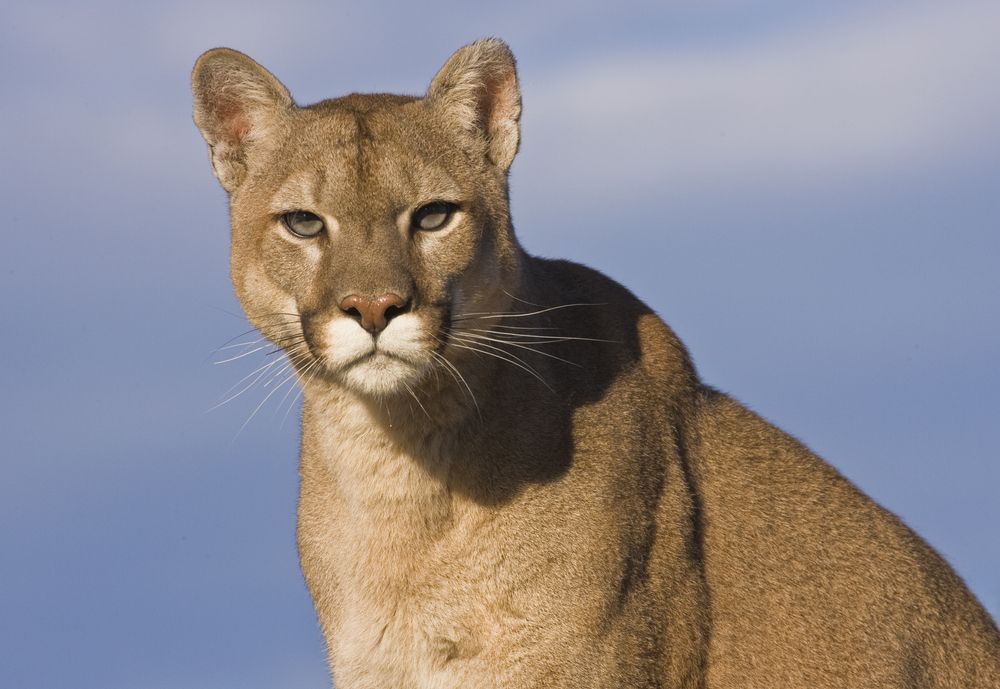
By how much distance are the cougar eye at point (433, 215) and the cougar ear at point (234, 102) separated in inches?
45.0

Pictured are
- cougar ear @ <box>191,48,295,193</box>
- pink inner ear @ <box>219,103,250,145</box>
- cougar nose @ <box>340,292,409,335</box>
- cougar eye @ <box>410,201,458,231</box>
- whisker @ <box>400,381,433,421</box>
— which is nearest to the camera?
cougar nose @ <box>340,292,409,335</box>

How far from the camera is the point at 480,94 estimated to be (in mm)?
8055

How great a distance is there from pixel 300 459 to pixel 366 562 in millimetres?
1035

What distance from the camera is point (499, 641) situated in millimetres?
7227

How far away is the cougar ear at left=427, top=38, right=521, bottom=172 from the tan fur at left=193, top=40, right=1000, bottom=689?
0.01 meters

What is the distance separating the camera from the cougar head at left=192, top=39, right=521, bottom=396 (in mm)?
6973

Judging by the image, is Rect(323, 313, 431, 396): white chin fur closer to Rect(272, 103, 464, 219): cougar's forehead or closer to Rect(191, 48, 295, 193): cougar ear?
Rect(272, 103, 464, 219): cougar's forehead

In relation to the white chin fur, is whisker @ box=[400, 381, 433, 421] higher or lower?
lower

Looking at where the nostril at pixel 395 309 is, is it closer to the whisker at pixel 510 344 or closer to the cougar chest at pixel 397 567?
the whisker at pixel 510 344

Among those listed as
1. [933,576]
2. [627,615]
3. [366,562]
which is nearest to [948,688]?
[933,576]

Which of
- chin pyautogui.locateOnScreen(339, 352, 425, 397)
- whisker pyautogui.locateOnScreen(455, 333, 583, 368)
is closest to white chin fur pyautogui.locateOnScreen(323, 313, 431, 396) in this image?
chin pyautogui.locateOnScreen(339, 352, 425, 397)

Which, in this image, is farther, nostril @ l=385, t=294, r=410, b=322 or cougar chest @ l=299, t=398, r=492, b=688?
cougar chest @ l=299, t=398, r=492, b=688

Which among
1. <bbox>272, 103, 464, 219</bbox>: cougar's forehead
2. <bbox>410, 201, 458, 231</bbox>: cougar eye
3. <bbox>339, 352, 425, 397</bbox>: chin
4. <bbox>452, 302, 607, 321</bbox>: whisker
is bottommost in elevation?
<bbox>339, 352, 425, 397</bbox>: chin

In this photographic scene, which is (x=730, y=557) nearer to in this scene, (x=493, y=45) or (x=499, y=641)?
(x=499, y=641)
